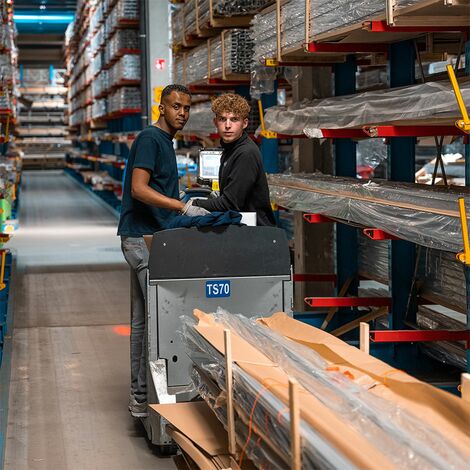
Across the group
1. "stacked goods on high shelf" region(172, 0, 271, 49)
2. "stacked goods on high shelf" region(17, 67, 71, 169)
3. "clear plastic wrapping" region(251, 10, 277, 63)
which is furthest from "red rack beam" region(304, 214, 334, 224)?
"stacked goods on high shelf" region(17, 67, 71, 169)

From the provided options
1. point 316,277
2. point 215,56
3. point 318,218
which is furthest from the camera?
point 215,56

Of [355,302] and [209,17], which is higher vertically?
[209,17]

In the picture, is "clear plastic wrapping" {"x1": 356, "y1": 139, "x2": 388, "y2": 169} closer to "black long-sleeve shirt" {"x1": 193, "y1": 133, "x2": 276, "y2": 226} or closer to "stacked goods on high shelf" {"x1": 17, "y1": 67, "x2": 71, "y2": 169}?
"black long-sleeve shirt" {"x1": 193, "y1": 133, "x2": 276, "y2": 226}

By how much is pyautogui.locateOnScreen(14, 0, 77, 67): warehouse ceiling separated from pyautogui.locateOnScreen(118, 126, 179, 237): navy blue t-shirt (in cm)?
3279

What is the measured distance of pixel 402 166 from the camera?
6324 millimetres

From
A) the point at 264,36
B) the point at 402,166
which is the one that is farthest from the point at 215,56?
the point at 402,166

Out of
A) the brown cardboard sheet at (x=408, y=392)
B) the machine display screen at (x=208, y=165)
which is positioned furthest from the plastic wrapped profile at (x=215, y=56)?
the brown cardboard sheet at (x=408, y=392)

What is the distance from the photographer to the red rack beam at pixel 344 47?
6281mm

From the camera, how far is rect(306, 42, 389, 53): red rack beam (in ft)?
20.6

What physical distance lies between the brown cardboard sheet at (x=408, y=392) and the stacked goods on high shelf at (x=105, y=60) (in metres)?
15.1

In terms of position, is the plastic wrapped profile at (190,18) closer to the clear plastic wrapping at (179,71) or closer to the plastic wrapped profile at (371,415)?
the clear plastic wrapping at (179,71)

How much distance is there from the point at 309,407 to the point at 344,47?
4.19m

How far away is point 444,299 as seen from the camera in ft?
19.5

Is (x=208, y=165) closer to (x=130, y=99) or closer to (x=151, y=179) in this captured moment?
(x=151, y=179)
